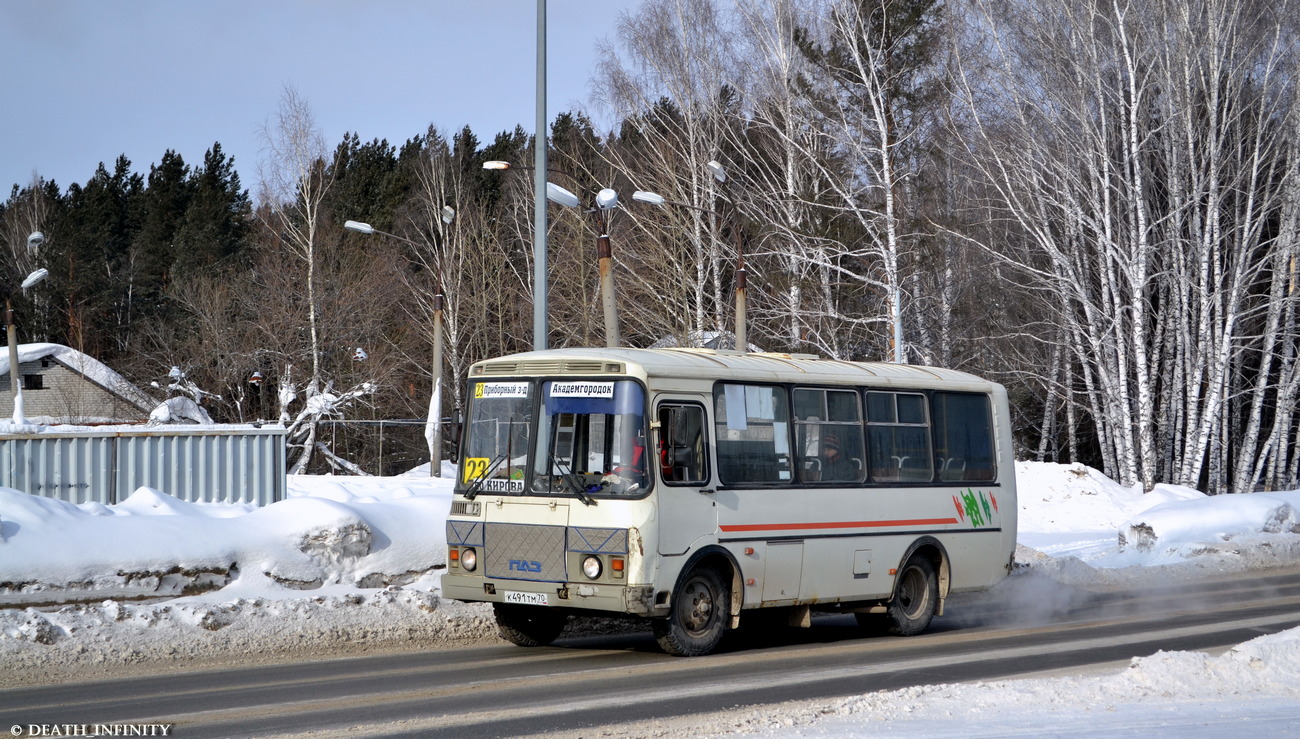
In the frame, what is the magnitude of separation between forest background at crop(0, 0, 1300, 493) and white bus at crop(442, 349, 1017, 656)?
11.5 m

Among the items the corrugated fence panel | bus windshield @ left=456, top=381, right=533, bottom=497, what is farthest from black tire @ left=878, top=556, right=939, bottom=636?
the corrugated fence panel

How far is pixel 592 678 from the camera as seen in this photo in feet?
33.4

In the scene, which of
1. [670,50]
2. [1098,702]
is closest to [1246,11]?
[670,50]

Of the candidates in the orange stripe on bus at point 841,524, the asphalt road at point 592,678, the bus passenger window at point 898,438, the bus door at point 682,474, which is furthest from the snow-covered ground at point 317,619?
the bus passenger window at point 898,438

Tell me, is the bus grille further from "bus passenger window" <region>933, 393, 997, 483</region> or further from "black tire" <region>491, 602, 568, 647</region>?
"bus passenger window" <region>933, 393, 997, 483</region>

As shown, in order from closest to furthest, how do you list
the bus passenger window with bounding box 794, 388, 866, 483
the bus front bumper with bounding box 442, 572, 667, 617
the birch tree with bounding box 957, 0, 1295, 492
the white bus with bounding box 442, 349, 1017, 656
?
1. the bus front bumper with bounding box 442, 572, 667, 617
2. the white bus with bounding box 442, 349, 1017, 656
3. the bus passenger window with bounding box 794, 388, 866, 483
4. the birch tree with bounding box 957, 0, 1295, 492

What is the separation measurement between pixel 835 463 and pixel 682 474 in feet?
7.63

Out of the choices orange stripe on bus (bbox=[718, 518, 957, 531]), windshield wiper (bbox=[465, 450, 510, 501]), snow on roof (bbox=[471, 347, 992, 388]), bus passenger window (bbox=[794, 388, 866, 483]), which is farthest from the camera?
bus passenger window (bbox=[794, 388, 866, 483])

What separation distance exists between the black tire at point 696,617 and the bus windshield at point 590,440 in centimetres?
113

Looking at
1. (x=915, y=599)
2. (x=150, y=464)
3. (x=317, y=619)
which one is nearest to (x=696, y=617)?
(x=915, y=599)

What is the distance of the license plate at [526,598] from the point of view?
11141 millimetres

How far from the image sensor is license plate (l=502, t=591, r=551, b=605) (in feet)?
36.6

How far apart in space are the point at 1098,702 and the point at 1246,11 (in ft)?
96.2

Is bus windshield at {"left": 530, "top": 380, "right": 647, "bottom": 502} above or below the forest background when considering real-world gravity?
below
